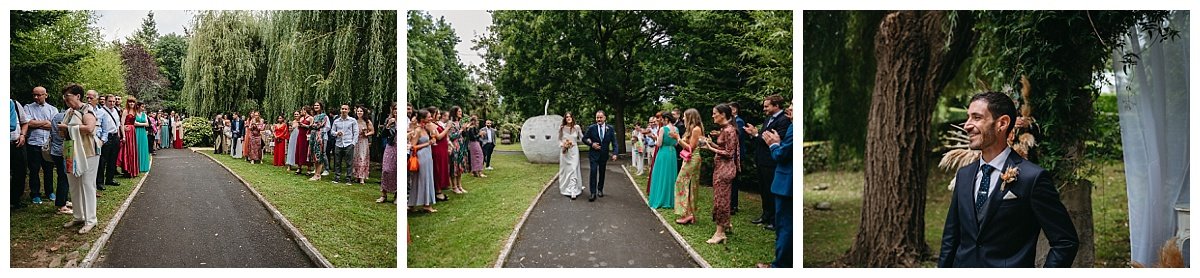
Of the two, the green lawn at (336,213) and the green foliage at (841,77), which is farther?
the green foliage at (841,77)

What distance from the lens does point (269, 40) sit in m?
4.83

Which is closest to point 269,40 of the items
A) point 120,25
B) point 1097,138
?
point 120,25

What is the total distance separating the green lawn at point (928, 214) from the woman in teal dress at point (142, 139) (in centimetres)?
456

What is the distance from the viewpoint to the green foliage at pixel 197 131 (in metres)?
4.83

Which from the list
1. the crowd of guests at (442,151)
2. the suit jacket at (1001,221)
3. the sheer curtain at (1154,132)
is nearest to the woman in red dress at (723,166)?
the suit jacket at (1001,221)

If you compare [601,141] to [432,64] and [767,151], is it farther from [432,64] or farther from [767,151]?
[432,64]

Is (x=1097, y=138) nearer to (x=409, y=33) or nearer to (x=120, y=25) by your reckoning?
(x=409, y=33)

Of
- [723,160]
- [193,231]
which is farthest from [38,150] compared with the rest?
[723,160]

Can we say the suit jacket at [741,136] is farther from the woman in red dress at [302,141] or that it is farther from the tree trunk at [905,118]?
the woman in red dress at [302,141]

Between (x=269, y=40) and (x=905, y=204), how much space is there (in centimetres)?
456

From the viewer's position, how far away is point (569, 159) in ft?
15.7

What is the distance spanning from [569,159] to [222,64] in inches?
99.6


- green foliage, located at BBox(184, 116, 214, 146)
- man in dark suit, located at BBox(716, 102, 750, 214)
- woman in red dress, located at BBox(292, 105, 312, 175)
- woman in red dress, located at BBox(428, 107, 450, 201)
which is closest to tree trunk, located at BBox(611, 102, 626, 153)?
man in dark suit, located at BBox(716, 102, 750, 214)

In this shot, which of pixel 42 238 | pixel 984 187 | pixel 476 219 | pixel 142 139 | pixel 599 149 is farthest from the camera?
pixel 599 149
